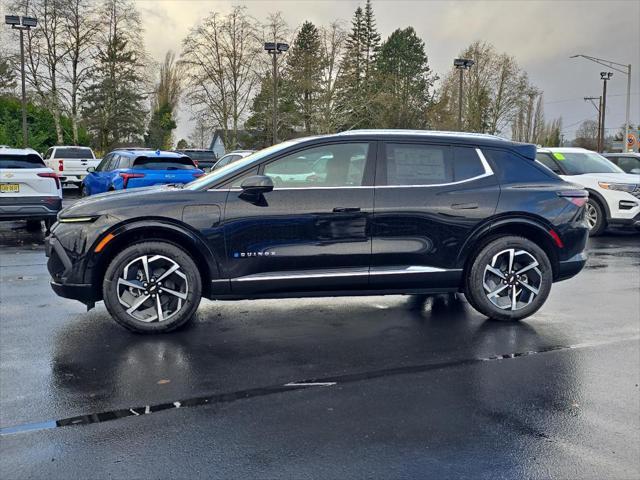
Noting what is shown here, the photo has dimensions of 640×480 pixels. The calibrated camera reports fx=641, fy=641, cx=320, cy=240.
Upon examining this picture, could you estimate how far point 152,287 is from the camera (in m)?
5.53

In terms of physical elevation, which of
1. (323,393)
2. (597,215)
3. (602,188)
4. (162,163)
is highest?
(162,163)

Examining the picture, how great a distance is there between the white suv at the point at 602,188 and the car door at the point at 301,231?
830 centimetres

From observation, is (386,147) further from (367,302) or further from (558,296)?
(558,296)

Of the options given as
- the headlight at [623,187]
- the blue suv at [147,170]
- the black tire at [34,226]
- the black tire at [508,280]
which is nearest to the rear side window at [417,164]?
the black tire at [508,280]

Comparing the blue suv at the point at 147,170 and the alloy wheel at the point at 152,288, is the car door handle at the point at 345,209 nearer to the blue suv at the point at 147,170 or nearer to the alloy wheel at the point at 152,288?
the alloy wheel at the point at 152,288

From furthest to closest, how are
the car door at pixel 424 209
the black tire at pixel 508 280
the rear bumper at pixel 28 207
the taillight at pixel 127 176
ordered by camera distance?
1. the taillight at pixel 127 176
2. the rear bumper at pixel 28 207
3. the black tire at pixel 508 280
4. the car door at pixel 424 209

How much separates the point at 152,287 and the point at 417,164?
2.63 m

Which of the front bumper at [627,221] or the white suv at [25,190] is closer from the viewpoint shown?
the white suv at [25,190]

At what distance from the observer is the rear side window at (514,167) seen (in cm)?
611

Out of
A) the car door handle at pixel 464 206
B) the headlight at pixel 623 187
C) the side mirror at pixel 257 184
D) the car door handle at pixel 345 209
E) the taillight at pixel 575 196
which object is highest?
the headlight at pixel 623 187

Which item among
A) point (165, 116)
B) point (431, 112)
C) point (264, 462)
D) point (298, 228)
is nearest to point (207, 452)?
point (264, 462)

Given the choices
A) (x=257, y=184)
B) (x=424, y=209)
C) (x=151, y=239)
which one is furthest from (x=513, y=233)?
(x=151, y=239)

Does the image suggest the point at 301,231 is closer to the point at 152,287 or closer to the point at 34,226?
the point at 152,287

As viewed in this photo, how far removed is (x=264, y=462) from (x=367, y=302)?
12.3 feet
